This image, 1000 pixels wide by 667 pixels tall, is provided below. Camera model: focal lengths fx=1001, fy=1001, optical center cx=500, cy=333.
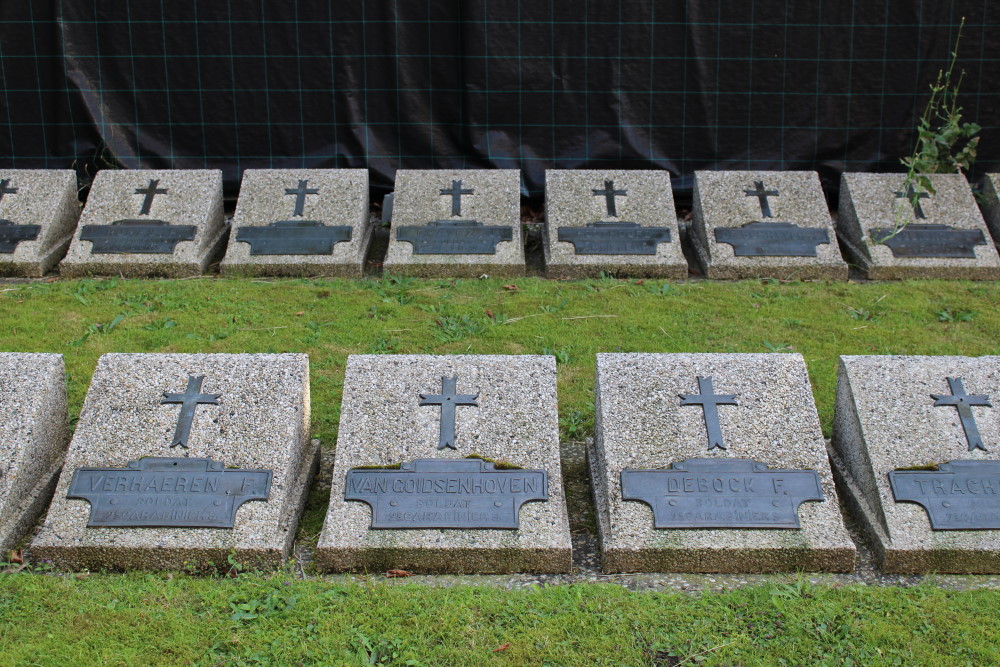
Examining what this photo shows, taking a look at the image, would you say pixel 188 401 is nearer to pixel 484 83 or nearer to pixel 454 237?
pixel 454 237

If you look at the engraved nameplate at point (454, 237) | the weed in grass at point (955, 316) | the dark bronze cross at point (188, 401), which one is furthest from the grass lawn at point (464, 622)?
the engraved nameplate at point (454, 237)

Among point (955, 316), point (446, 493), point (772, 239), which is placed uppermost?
point (446, 493)

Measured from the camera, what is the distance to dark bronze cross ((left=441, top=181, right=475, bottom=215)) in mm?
6473

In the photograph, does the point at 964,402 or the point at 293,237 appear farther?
the point at 293,237

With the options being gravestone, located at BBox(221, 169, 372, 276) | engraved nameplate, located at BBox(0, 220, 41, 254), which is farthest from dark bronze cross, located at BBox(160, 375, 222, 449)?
engraved nameplate, located at BBox(0, 220, 41, 254)

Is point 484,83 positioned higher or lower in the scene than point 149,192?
higher

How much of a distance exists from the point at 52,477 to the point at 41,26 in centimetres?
490

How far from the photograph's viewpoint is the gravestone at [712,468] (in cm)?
328

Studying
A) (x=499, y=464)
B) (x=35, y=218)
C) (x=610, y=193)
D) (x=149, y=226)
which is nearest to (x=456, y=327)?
(x=610, y=193)

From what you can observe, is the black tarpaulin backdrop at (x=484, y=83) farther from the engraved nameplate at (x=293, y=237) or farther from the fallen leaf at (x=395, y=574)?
the fallen leaf at (x=395, y=574)

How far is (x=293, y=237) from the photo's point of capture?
248 inches

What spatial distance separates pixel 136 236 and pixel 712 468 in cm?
428

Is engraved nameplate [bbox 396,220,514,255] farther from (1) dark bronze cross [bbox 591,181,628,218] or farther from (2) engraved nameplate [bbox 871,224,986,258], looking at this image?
(2) engraved nameplate [bbox 871,224,986,258]

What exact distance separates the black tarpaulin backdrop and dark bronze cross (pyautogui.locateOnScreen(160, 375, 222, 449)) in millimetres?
4254
